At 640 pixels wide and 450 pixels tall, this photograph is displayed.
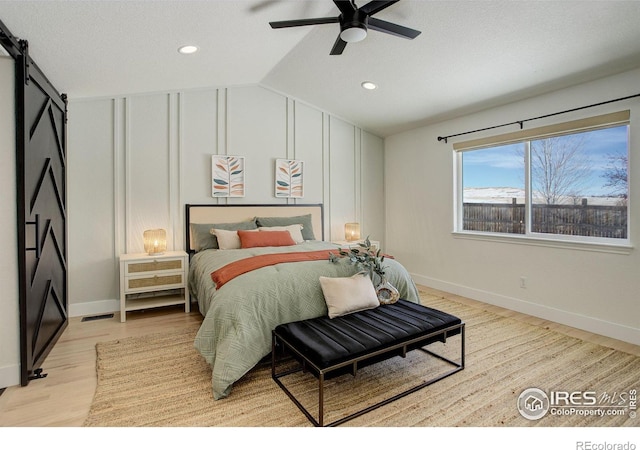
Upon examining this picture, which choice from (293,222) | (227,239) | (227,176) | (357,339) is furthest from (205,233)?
(357,339)

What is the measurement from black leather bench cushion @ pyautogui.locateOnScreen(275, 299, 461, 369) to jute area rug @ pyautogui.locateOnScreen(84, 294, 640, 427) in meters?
0.34

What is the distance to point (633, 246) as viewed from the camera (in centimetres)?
310

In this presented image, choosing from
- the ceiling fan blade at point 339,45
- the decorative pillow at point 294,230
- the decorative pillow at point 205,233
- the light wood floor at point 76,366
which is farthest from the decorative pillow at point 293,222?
the ceiling fan blade at point 339,45

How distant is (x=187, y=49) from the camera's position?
3150 mm

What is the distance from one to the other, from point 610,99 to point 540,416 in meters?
2.83

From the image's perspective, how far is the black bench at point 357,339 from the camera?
6.65ft

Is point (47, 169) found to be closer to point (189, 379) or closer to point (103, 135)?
point (103, 135)

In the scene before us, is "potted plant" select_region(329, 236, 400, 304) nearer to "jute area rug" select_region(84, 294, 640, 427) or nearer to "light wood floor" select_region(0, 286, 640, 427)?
"jute area rug" select_region(84, 294, 640, 427)

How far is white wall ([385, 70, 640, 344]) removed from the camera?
316 cm

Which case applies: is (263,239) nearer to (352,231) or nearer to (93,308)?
(352,231)

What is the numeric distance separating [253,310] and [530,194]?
132 inches

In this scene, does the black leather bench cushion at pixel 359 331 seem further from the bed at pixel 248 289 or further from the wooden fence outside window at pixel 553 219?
the wooden fence outside window at pixel 553 219

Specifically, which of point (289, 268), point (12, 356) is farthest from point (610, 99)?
point (12, 356)

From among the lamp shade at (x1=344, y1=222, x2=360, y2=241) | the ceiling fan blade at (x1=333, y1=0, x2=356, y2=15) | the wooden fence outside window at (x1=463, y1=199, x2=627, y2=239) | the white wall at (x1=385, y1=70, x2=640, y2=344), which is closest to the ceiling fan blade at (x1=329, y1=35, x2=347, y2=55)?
the ceiling fan blade at (x1=333, y1=0, x2=356, y2=15)
